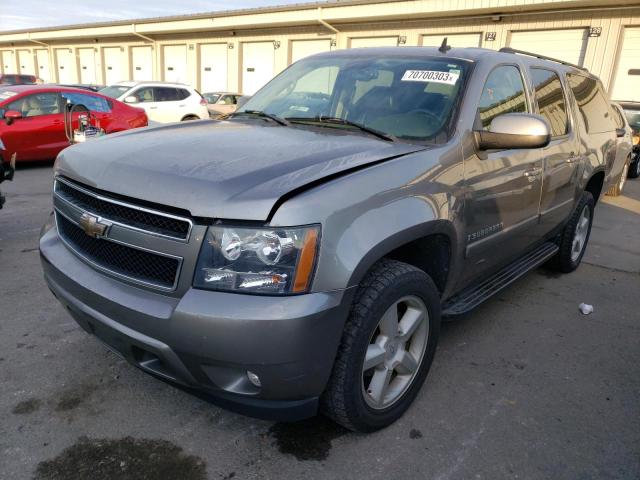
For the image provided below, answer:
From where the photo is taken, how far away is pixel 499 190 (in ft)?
9.47

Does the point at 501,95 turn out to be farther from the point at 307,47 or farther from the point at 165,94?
the point at 307,47

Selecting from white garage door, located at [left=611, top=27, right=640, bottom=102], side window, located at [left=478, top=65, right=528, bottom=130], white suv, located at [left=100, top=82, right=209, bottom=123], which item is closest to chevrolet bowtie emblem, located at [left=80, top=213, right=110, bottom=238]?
side window, located at [left=478, top=65, right=528, bottom=130]

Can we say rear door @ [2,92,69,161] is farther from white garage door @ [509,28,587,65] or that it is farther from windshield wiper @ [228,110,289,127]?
white garage door @ [509,28,587,65]

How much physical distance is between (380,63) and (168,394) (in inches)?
91.6

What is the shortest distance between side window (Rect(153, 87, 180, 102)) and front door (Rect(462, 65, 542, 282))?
13.2m

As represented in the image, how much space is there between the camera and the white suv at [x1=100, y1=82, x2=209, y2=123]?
14.2 metres

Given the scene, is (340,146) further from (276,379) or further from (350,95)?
(276,379)

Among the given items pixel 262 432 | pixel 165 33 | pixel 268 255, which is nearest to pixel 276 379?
pixel 268 255

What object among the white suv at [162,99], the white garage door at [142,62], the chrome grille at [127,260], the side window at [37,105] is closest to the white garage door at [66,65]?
the white garage door at [142,62]

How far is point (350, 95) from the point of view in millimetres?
3098

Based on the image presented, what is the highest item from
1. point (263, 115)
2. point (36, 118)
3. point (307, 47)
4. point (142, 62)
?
point (307, 47)

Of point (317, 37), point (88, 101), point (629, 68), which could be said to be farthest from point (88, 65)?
point (629, 68)

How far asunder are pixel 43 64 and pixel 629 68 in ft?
136

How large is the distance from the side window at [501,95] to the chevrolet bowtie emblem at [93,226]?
203cm
